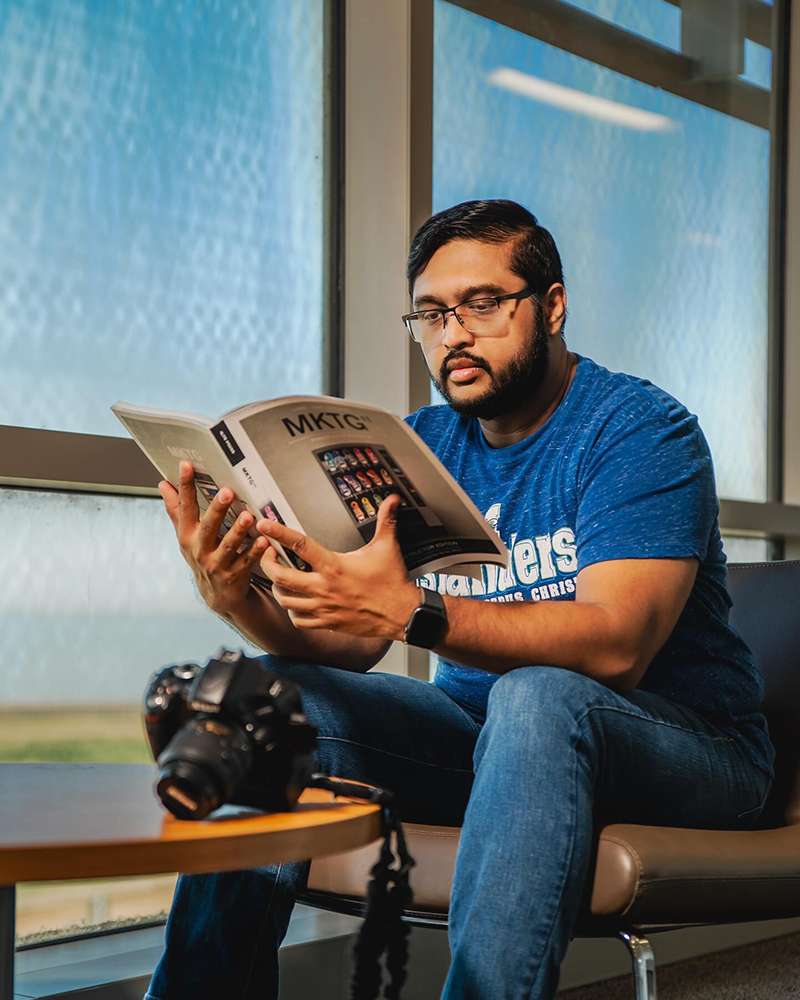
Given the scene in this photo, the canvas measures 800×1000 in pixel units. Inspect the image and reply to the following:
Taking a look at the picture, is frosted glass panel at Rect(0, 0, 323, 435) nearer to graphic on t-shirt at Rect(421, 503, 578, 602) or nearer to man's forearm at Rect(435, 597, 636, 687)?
graphic on t-shirt at Rect(421, 503, 578, 602)

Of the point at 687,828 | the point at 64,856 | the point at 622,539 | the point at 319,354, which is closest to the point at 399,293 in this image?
the point at 319,354

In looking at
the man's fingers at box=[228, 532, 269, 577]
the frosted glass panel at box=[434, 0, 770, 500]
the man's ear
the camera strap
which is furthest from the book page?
the frosted glass panel at box=[434, 0, 770, 500]

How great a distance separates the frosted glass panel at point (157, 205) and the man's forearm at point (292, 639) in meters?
0.56

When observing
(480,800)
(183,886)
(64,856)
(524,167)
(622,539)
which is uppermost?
(524,167)

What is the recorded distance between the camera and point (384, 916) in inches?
38.3

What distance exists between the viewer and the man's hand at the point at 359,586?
3.93ft

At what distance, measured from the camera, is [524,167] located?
2549mm

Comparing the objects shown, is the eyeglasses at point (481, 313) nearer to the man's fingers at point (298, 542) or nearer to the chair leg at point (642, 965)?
the man's fingers at point (298, 542)

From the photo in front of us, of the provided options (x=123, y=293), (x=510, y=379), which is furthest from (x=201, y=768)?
(x=123, y=293)

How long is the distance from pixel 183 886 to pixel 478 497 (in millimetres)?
593

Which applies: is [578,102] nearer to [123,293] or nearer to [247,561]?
[123,293]

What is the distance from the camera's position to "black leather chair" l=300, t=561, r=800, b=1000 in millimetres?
1183

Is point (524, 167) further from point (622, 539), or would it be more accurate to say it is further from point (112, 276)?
point (622, 539)

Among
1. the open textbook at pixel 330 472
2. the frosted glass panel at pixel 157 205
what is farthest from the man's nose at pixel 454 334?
the frosted glass panel at pixel 157 205
